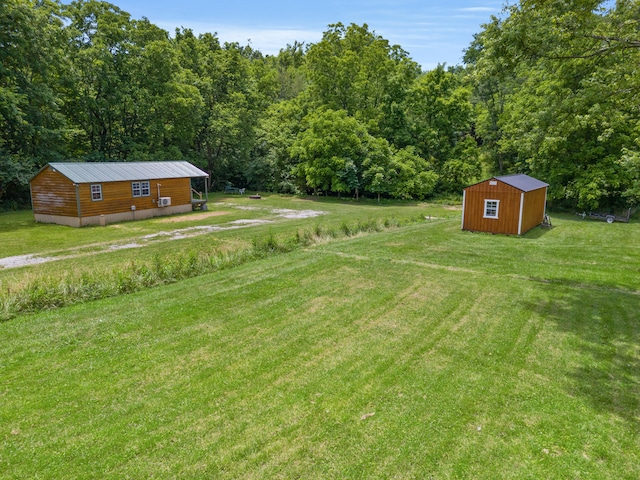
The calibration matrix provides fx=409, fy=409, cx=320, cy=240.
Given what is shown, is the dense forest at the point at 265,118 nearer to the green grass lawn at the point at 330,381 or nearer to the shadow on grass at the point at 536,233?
the shadow on grass at the point at 536,233

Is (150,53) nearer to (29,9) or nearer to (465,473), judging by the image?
(29,9)

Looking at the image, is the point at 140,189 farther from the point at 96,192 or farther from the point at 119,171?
the point at 96,192

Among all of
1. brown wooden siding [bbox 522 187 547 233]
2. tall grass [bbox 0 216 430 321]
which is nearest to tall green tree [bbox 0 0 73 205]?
tall grass [bbox 0 216 430 321]

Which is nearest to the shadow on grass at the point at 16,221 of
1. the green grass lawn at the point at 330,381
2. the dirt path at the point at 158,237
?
the dirt path at the point at 158,237

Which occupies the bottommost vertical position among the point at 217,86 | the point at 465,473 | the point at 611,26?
the point at 465,473

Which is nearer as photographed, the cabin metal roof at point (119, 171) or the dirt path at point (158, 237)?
the dirt path at point (158, 237)

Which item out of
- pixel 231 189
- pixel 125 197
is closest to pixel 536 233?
pixel 125 197

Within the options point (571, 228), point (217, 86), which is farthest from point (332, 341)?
point (217, 86)
